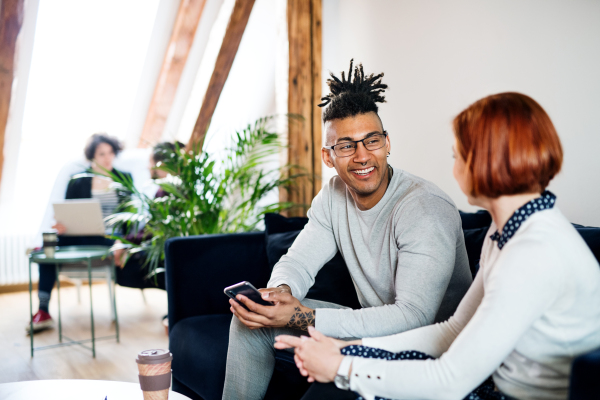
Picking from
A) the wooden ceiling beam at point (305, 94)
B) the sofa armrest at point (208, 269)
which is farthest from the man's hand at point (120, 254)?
the sofa armrest at point (208, 269)

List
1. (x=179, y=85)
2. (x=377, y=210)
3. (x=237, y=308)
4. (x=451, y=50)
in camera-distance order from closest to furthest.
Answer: (x=237, y=308) → (x=377, y=210) → (x=451, y=50) → (x=179, y=85)

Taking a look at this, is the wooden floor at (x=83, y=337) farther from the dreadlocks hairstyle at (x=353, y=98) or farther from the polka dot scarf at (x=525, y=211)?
the polka dot scarf at (x=525, y=211)

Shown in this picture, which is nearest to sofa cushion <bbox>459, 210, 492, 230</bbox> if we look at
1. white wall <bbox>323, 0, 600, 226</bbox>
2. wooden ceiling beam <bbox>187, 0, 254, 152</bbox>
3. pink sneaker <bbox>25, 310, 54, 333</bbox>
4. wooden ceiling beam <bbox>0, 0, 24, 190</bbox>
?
white wall <bbox>323, 0, 600, 226</bbox>

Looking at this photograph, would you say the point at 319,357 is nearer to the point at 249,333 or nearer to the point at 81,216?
the point at 249,333

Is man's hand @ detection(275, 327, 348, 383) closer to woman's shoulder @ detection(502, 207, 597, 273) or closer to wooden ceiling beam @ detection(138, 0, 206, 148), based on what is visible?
woman's shoulder @ detection(502, 207, 597, 273)

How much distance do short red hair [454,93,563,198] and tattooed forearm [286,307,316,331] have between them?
62cm

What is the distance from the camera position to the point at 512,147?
889 millimetres

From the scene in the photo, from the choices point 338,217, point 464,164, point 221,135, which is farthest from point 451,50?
point 221,135

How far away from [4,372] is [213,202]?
4.28ft

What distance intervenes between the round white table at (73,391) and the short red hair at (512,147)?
845 mm

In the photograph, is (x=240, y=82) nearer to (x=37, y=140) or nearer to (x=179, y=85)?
(x=179, y=85)

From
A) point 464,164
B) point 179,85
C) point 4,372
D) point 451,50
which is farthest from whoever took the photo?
point 179,85

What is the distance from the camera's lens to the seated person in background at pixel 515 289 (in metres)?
0.85

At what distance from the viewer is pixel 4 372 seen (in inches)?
102
